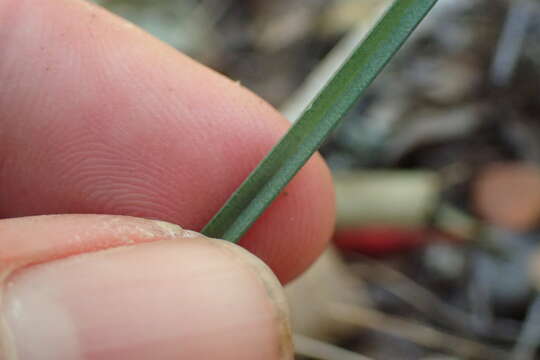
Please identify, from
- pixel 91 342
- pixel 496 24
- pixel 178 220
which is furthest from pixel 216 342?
pixel 496 24

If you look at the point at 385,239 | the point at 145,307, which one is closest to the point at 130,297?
the point at 145,307

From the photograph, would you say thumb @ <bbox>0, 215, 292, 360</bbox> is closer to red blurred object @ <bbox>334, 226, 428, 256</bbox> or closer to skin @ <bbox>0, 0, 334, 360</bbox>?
skin @ <bbox>0, 0, 334, 360</bbox>

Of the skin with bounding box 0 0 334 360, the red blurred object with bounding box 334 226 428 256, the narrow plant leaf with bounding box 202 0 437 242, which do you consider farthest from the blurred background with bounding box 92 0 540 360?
the narrow plant leaf with bounding box 202 0 437 242

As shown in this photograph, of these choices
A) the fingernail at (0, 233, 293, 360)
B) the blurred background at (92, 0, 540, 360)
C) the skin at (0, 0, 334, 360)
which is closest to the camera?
the fingernail at (0, 233, 293, 360)

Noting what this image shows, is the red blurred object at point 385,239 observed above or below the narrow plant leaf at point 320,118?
below

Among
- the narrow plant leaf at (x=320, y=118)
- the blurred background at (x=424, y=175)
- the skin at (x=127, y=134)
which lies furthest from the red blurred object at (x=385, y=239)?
the narrow plant leaf at (x=320, y=118)

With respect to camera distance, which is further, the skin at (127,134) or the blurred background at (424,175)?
the blurred background at (424,175)

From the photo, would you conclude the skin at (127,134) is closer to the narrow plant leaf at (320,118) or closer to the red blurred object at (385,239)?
the narrow plant leaf at (320,118)
